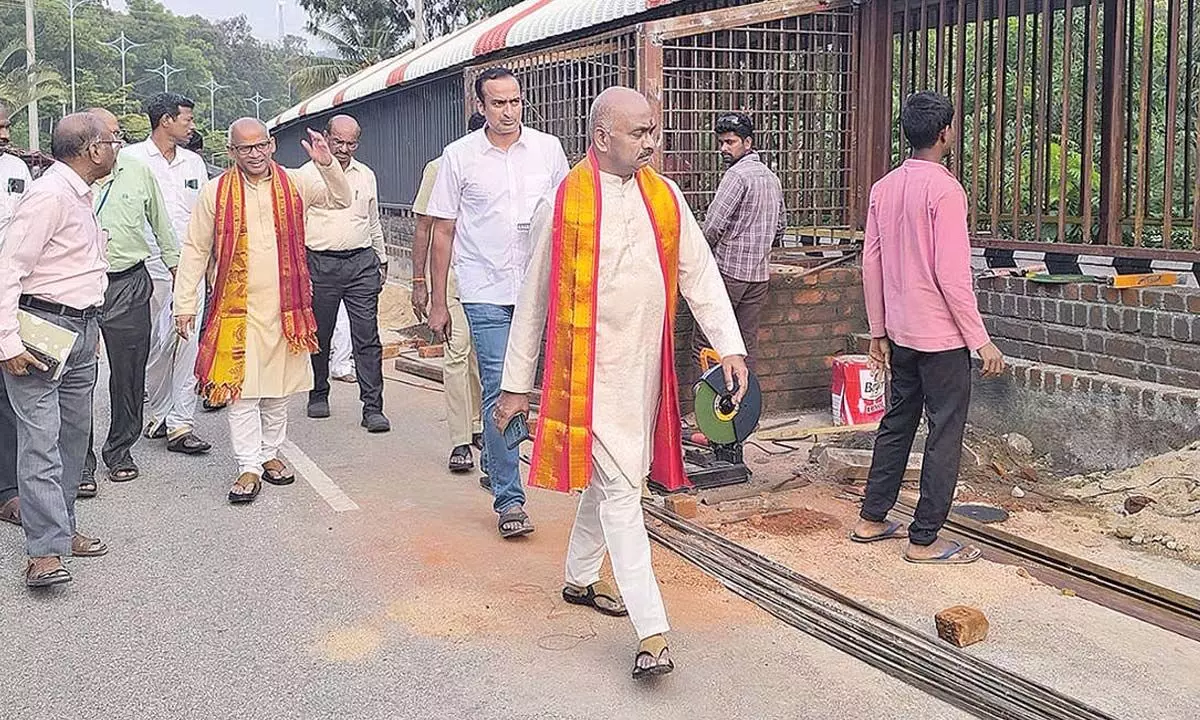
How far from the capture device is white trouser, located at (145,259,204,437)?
299 inches

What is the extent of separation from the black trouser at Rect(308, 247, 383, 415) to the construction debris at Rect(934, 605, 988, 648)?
15.9ft

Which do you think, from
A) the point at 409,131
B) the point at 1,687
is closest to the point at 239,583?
the point at 1,687

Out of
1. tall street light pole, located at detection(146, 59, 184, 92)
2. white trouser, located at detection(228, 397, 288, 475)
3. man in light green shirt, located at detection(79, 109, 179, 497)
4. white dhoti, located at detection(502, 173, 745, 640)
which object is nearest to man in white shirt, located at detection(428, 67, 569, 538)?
white trouser, located at detection(228, 397, 288, 475)

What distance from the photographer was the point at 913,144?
523 cm

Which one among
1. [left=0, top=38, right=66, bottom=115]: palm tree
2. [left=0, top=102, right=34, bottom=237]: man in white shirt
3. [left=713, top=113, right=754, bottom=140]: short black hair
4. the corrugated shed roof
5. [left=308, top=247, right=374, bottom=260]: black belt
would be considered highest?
[left=0, top=38, right=66, bottom=115]: palm tree

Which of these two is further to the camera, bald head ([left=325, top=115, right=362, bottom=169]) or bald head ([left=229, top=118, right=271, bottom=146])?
bald head ([left=325, top=115, right=362, bottom=169])

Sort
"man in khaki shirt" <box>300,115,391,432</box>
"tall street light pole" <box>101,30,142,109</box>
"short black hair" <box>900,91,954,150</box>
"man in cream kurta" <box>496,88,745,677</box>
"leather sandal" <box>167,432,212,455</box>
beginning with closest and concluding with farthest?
1. "man in cream kurta" <box>496,88,745,677</box>
2. "short black hair" <box>900,91,954,150</box>
3. "leather sandal" <box>167,432,212,455</box>
4. "man in khaki shirt" <box>300,115,391,432</box>
5. "tall street light pole" <box>101,30,142,109</box>

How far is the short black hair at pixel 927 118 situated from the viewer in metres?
5.13

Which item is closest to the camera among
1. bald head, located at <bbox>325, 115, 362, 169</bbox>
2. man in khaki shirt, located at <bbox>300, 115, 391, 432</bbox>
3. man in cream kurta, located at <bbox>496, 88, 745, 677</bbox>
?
man in cream kurta, located at <bbox>496, 88, 745, 677</bbox>

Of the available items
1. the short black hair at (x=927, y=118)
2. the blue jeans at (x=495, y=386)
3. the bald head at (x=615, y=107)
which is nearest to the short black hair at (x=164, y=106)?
the blue jeans at (x=495, y=386)

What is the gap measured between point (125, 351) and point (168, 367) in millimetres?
867

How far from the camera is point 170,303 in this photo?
7805mm

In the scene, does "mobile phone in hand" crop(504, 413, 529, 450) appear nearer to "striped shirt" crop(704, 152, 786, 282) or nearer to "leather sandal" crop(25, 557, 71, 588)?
"leather sandal" crop(25, 557, 71, 588)

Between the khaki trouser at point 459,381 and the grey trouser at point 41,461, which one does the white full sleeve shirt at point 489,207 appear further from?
the grey trouser at point 41,461
